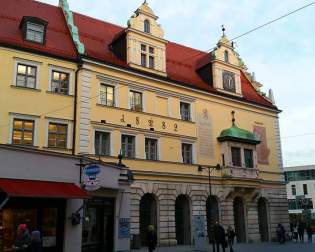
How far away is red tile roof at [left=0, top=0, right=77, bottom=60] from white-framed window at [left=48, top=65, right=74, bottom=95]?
35.5 inches

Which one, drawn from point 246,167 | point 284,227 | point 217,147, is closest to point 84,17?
point 217,147

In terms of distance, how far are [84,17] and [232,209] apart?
1939 cm

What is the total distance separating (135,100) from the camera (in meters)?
30.5

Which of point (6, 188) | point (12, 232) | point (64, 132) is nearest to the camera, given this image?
point (6, 188)

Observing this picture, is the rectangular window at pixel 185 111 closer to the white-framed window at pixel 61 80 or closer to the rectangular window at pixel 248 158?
the rectangular window at pixel 248 158

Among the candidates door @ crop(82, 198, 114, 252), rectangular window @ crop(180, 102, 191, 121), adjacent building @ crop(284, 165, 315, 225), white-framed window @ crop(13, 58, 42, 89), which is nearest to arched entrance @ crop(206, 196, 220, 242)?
rectangular window @ crop(180, 102, 191, 121)

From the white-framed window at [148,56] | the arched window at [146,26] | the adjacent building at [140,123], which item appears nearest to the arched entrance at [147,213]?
the adjacent building at [140,123]

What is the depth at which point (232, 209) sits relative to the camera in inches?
1346

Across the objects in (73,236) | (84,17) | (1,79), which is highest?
(84,17)

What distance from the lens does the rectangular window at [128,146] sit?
1141 inches

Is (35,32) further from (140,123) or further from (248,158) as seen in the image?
(248,158)

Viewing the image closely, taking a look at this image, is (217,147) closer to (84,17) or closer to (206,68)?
(206,68)

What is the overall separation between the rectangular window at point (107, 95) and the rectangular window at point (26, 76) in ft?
15.8

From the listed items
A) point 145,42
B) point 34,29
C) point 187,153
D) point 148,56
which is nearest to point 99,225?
point 187,153
